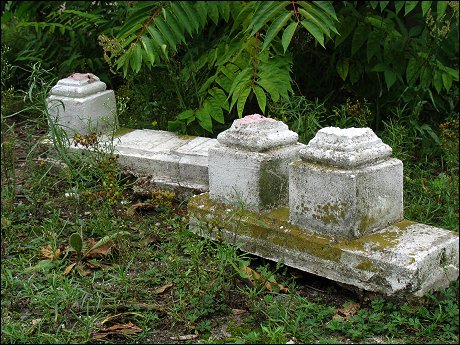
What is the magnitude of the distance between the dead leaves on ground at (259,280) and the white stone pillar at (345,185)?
0.35 m

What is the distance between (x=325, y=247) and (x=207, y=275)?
0.61 meters

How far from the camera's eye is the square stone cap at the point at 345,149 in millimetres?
4219

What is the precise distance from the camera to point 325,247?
4266mm

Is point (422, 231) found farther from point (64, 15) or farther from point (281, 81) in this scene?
point (64, 15)

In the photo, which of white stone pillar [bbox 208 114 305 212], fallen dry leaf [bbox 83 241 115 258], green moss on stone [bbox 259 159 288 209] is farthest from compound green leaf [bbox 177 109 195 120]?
fallen dry leaf [bbox 83 241 115 258]

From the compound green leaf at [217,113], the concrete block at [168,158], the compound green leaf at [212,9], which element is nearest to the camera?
the compound green leaf at [212,9]

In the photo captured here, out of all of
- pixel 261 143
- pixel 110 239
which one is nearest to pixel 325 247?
pixel 261 143

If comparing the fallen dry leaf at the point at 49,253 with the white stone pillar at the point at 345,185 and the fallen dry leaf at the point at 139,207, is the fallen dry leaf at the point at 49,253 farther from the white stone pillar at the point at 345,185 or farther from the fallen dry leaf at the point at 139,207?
the white stone pillar at the point at 345,185

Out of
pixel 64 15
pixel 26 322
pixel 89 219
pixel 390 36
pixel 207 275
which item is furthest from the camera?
pixel 64 15

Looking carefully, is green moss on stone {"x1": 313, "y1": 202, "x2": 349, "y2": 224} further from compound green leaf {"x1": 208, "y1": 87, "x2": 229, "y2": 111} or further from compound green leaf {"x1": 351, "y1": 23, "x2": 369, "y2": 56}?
compound green leaf {"x1": 351, "y1": 23, "x2": 369, "y2": 56}

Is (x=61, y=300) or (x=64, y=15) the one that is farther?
(x=64, y=15)

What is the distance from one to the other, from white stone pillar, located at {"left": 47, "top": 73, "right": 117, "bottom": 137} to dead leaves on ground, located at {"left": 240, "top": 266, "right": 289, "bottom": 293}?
2255 mm

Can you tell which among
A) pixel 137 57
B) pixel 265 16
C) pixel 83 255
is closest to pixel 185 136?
pixel 137 57

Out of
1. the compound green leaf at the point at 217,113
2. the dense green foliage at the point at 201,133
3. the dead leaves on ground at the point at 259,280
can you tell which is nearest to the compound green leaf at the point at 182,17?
the dense green foliage at the point at 201,133
